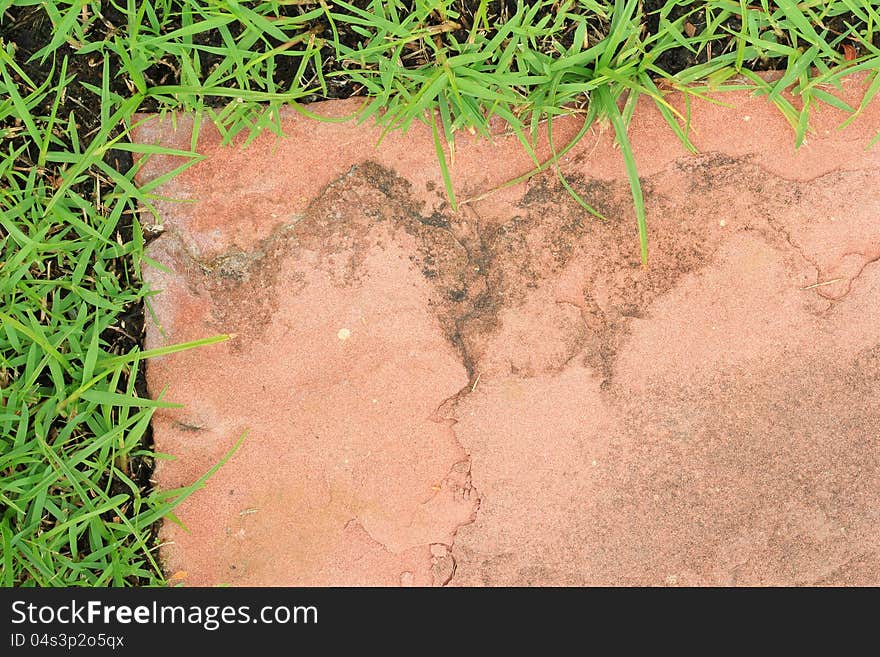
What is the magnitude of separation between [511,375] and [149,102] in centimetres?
95

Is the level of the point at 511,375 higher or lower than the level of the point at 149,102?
lower

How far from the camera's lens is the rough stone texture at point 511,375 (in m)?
1.39

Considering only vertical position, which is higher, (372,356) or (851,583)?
(372,356)

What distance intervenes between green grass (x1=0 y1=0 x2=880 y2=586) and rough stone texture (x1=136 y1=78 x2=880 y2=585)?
0.22 feet

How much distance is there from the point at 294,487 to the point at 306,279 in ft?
1.43

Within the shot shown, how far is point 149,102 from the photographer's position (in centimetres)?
139

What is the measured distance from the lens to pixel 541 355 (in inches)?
54.7

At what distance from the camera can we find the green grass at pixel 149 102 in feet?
4.35

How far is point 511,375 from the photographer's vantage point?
1388mm

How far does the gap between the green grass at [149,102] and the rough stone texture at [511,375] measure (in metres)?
0.07

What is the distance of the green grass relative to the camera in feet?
4.35

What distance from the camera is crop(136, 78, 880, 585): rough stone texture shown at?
4.55 ft

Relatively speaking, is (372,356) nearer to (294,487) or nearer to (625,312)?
(294,487)

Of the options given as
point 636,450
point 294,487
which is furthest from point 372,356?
point 636,450
